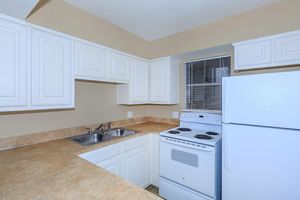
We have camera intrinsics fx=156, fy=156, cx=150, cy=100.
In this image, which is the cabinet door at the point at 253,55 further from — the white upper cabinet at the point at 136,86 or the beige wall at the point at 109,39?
the white upper cabinet at the point at 136,86

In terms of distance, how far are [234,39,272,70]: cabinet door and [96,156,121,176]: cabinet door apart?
1897mm

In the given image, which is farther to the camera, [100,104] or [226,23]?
[100,104]

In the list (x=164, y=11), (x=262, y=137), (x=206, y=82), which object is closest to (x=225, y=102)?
(x=262, y=137)

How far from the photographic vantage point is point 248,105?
1467 mm

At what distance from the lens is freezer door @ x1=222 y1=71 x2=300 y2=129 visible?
126cm

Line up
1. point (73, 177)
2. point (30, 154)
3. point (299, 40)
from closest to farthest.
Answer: point (73, 177) → point (30, 154) → point (299, 40)

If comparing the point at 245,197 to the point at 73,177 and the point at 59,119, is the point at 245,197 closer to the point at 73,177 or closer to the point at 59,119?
the point at 73,177

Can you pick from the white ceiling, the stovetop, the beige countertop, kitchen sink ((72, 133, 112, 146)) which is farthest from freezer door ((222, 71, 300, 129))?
kitchen sink ((72, 133, 112, 146))

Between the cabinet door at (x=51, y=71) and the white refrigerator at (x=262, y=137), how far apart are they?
5.63ft

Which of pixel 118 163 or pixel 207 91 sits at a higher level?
pixel 207 91

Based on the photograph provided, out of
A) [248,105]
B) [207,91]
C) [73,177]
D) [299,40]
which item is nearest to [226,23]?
[299,40]

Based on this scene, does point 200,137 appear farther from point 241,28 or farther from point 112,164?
point 241,28

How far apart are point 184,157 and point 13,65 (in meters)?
2.00

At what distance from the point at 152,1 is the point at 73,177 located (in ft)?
6.43
